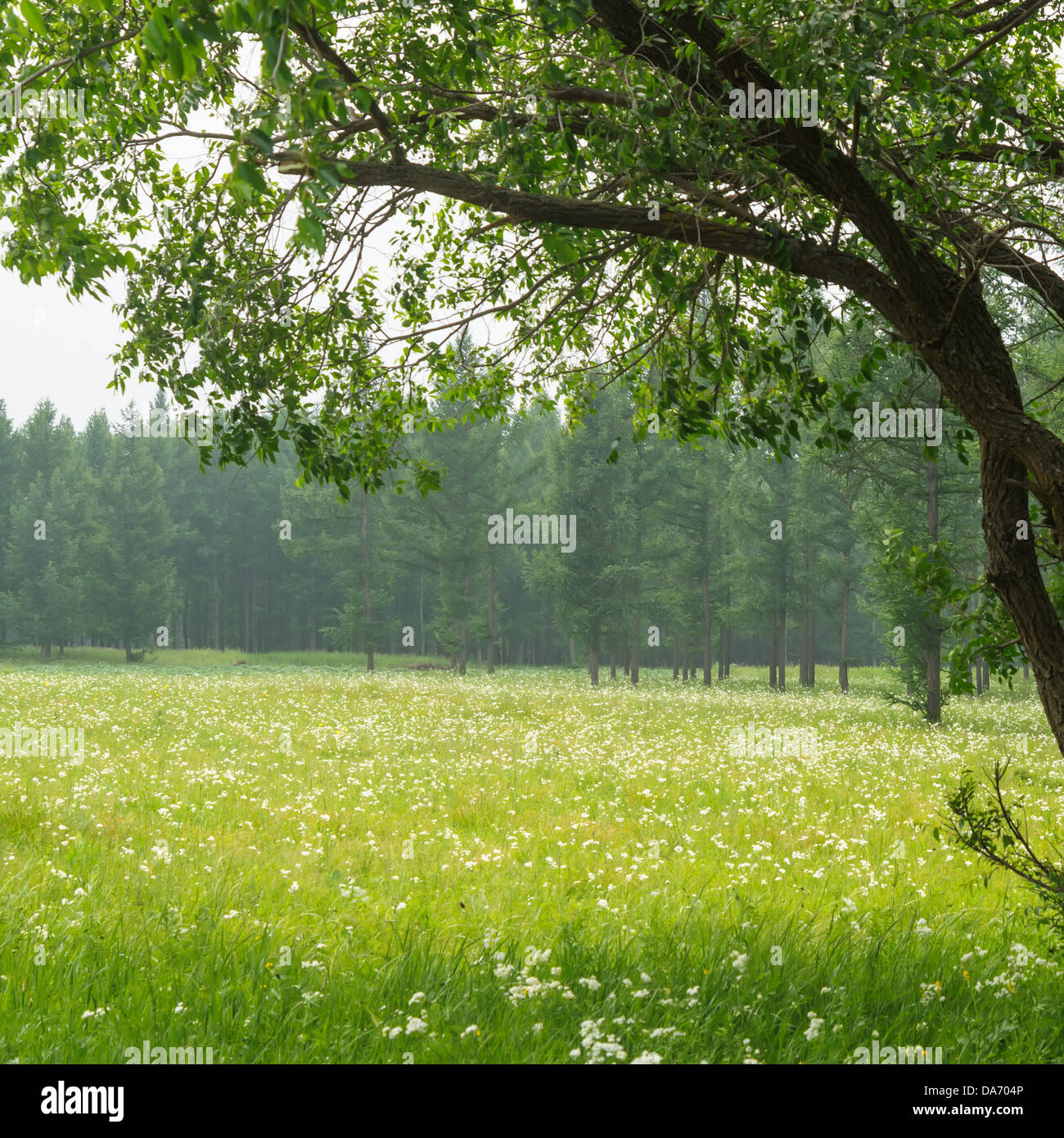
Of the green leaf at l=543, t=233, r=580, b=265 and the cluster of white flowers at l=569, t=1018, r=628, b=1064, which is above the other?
the green leaf at l=543, t=233, r=580, b=265

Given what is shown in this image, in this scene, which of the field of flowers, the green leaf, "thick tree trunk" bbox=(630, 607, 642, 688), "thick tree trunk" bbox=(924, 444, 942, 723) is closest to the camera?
the field of flowers

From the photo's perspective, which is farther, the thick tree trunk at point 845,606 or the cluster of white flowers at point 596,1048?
the thick tree trunk at point 845,606

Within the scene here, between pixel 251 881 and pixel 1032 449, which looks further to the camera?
pixel 251 881

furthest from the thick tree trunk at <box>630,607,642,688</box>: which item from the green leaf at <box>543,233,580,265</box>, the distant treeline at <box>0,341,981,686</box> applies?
the green leaf at <box>543,233,580,265</box>

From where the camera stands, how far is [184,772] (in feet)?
44.3

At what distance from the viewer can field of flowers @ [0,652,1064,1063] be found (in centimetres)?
489

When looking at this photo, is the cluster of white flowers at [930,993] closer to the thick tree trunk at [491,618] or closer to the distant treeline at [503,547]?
the distant treeline at [503,547]

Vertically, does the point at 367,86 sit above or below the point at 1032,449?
above

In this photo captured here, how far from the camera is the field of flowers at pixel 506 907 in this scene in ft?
16.0

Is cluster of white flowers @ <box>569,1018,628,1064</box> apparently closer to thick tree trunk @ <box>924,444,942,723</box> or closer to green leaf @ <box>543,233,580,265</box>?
green leaf @ <box>543,233,580,265</box>

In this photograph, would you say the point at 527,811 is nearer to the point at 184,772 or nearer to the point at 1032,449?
the point at 184,772

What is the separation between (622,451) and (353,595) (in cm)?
2093

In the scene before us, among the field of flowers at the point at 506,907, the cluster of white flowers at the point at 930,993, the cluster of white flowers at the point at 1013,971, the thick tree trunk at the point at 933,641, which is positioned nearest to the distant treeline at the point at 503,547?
the thick tree trunk at the point at 933,641
